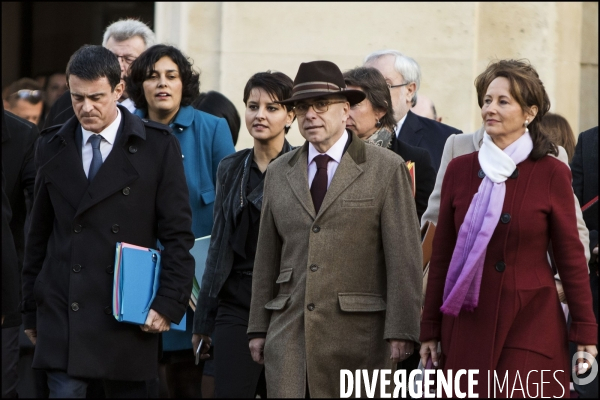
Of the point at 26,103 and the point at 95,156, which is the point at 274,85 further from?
the point at 26,103

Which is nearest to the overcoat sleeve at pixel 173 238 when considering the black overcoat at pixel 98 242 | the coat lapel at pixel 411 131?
the black overcoat at pixel 98 242

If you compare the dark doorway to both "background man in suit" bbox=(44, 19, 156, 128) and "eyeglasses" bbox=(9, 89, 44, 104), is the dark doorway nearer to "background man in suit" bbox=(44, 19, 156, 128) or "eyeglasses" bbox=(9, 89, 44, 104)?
"eyeglasses" bbox=(9, 89, 44, 104)

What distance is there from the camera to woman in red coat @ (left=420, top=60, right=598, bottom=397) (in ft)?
17.8

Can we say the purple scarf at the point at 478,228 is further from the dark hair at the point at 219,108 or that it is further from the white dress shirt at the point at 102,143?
the dark hair at the point at 219,108

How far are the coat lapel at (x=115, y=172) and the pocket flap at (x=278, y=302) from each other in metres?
0.91

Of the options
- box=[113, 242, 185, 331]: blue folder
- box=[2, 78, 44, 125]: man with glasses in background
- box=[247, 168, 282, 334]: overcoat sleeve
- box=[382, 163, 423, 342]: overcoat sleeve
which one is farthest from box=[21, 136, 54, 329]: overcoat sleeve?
box=[2, 78, 44, 125]: man with glasses in background

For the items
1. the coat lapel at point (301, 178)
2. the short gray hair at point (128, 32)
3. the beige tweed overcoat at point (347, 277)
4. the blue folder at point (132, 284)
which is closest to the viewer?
the beige tweed overcoat at point (347, 277)

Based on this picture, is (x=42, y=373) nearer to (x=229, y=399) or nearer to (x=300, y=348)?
(x=229, y=399)

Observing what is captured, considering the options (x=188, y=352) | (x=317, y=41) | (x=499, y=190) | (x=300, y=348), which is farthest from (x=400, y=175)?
(x=317, y=41)

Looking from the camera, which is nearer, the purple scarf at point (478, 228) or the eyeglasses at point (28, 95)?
the purple scarf at point (478, 228)

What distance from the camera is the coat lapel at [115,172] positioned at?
589 centimetres

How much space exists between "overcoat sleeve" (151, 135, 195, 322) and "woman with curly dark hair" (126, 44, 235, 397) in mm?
1232

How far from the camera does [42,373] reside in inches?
269

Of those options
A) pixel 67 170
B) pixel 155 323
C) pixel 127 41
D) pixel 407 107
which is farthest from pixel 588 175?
pixel 127 41
